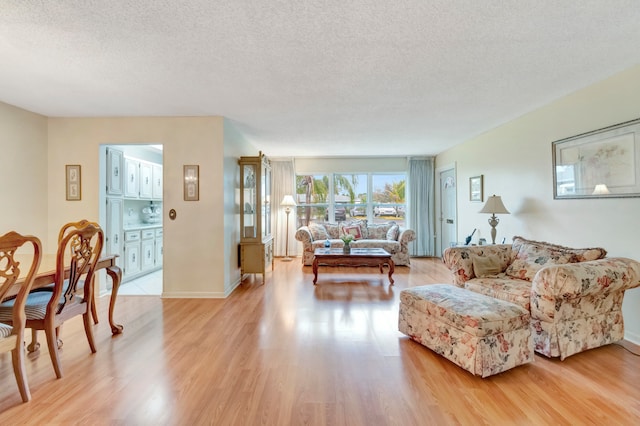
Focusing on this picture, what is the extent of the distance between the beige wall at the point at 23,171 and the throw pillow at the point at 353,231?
480 centimetres

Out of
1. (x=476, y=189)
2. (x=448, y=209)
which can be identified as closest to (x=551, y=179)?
(x=476, y=189)

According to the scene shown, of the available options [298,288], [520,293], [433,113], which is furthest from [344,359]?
[433,113]

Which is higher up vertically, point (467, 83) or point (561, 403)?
point (467, 83)

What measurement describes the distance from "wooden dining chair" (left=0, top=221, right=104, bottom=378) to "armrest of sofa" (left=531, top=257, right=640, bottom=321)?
3271 mm

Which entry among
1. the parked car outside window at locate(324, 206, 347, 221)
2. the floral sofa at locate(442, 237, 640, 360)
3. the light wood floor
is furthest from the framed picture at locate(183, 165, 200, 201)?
the parked car outside window at locate(324, 206, 347, 221)

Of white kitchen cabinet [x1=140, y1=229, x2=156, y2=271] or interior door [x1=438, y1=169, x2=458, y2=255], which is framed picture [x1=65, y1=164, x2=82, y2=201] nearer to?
white kitchen cabinet [x1=140, y1=229, x2=156, y2=271]

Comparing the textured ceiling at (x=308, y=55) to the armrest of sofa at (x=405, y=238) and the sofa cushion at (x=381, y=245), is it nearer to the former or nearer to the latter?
the armrest of sofa at (x=405, y=238)

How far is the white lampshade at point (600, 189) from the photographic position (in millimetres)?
2715

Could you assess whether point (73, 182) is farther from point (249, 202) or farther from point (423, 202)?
point (423, 202)

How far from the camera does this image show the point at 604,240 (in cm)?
273

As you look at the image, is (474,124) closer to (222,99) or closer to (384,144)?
(384,144)

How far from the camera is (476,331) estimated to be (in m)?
1.94

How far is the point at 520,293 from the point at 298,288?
8.85 ft

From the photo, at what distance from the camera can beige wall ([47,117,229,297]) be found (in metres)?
3.85
